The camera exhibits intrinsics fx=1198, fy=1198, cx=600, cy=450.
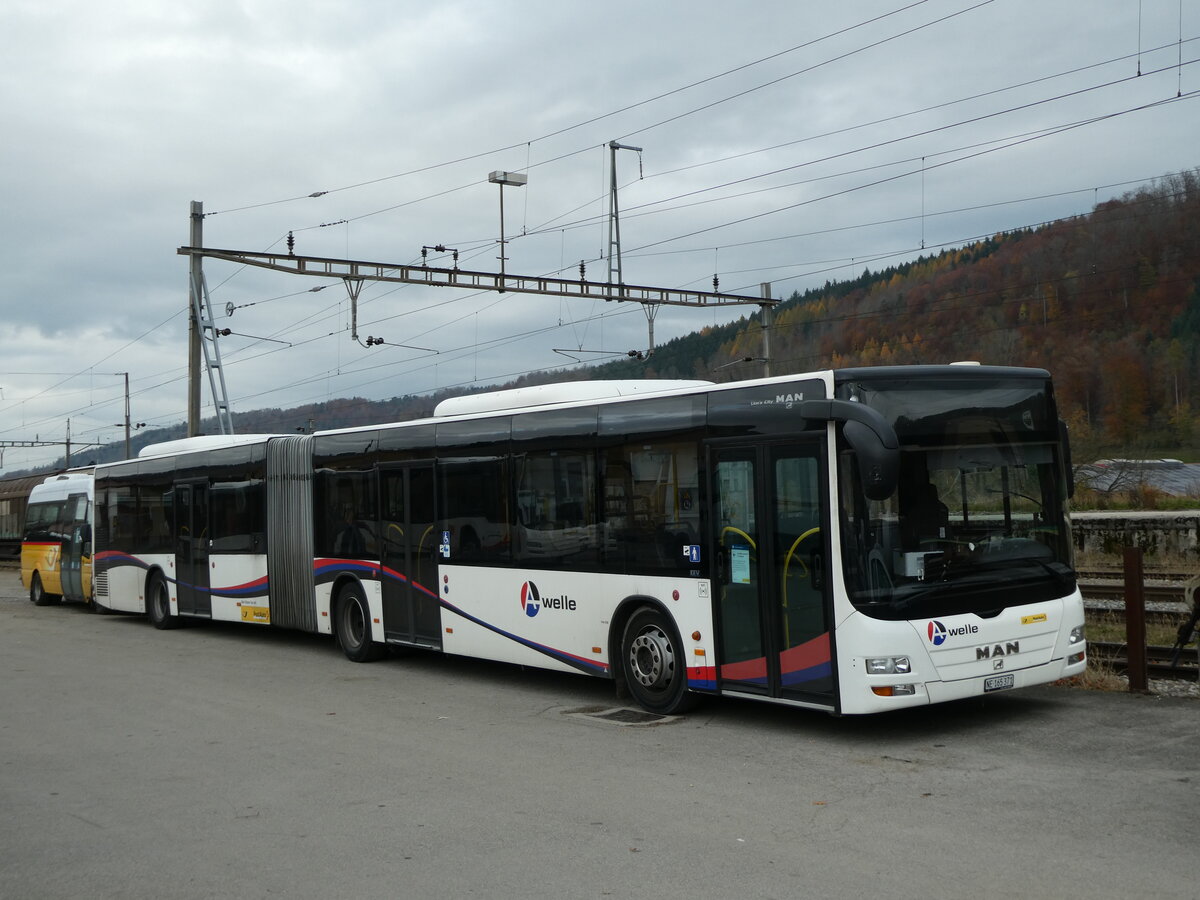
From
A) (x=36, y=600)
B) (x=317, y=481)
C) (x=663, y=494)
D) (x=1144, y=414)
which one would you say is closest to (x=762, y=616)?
(x=663, y=494)

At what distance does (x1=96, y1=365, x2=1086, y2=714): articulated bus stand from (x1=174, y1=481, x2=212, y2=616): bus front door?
18.3ft

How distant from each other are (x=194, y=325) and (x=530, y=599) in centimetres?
1687

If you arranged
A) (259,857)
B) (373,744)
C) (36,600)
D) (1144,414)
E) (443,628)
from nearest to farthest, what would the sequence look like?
(259,857) < (373,744) < (443,628) < (36,600) < (1144,414)

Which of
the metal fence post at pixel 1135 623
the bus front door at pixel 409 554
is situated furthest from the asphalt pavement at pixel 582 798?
the bus front door at pixel 409 554

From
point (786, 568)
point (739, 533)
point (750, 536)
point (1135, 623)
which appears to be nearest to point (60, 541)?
point (739, 533)

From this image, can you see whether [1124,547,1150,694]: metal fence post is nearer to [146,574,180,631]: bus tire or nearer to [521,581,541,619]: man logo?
→ [521,581,541,619]: man logo

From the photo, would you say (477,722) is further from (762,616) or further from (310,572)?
(310,572)

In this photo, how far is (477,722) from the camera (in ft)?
34.5

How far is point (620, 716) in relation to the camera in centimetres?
1054

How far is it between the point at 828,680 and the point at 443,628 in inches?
223

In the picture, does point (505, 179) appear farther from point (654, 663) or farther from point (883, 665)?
point (883, 665)

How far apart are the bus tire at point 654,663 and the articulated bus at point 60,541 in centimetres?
1782

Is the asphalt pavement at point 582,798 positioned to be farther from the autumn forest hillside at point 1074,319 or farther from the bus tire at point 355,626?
the autumn forest hillside at point 1074,319

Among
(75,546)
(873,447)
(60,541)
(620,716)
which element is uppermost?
(873,447)
